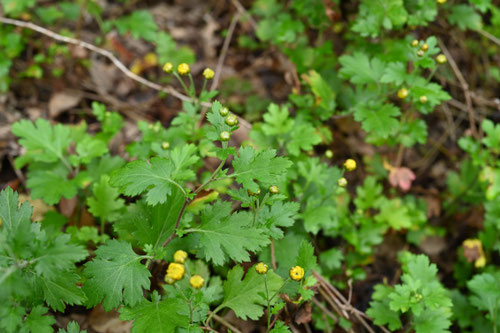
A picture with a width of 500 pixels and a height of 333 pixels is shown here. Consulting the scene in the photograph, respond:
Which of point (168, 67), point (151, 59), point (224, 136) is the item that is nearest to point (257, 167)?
point (224, 136)

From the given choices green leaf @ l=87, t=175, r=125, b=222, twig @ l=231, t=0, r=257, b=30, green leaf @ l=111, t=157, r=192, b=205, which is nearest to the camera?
green leaf @ l=111, t=157, r=192, b=205

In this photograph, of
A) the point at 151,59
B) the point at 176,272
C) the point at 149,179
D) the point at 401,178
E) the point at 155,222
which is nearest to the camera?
the point at 176,272

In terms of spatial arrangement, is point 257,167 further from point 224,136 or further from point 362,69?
point 362,69

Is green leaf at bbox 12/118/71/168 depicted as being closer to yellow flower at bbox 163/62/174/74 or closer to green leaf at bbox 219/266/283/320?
yellow flower at bbox 163/62/174/74

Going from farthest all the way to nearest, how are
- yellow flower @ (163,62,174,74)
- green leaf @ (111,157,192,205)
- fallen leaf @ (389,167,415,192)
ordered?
fallen leaf @ (389,167,415,192), yellow flower @ (163,62,174,74), green leaf @ (111,157,192,205)

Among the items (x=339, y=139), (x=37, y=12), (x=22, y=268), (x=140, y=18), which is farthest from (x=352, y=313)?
(x=37, y=12)

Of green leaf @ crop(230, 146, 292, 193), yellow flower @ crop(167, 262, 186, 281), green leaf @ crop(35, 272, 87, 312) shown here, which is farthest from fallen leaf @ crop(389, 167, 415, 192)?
green leaf @ crop(35, 272, 87, 312)

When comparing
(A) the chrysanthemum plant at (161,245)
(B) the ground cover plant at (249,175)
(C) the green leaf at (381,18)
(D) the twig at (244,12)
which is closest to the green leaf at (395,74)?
(B) the ground cover plant at (249,175)
